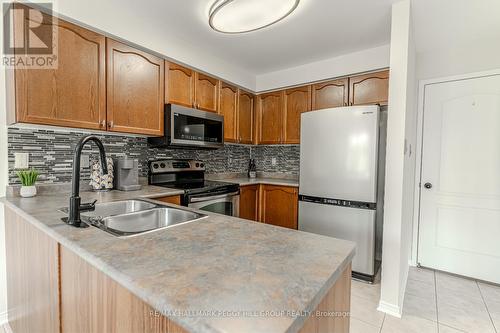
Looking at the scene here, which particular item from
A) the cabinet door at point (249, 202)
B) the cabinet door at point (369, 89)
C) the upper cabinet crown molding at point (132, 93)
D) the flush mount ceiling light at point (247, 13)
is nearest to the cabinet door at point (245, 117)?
the upper cabinet crown molding at point (132, 93)

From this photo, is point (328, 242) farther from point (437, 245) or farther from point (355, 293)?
point (437, 245)

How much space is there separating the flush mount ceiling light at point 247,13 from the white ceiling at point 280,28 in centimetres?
28

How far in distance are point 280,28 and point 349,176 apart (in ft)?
4.81

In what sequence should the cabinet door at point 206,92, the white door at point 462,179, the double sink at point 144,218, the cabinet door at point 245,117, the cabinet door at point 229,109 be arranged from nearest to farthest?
the double sink at point 144,218
the white door at point 462,179
the cabinet door at point 206,92
the cabinet door at point 229,109
the cabinet door at point 245,117

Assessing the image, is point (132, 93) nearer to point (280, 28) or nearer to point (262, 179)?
point (280, 28)

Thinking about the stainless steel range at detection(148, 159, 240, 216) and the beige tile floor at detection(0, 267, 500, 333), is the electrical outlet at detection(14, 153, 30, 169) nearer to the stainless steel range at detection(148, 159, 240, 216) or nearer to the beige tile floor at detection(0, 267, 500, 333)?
the stainless steel range at detection(148, 159, 240, 216)

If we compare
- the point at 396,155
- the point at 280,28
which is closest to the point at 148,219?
the point at 396,155

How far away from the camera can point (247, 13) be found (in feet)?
5.14

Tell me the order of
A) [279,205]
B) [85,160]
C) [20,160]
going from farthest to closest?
[279,205]
[85,160]
[20,160]

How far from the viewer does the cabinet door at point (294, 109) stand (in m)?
3.08

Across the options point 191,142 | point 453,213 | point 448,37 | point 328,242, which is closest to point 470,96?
point 448,37

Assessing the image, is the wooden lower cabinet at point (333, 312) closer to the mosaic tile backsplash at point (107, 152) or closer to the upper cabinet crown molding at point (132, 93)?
the upper cabinet crown molding at point (132, 93)

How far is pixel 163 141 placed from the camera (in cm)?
235

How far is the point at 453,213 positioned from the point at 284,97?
2268mm
